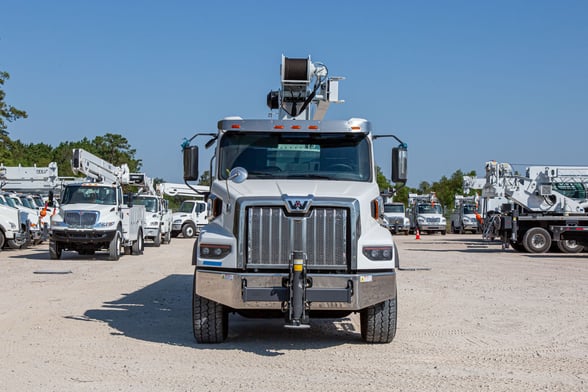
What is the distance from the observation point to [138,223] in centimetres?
2577

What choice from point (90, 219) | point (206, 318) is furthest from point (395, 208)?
point (206, 318)

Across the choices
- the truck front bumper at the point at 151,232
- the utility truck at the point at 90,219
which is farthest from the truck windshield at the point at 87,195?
the truck front bumper at the point at 151,232

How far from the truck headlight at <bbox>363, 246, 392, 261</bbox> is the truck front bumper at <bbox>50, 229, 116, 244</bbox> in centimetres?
1492

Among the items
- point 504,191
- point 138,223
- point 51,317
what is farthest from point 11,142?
point 51,317

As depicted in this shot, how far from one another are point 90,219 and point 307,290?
587 inches

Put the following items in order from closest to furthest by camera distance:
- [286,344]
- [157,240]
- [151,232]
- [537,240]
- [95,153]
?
[286,344]
[537,240]
[151,232]
[157,240]
[95,153]

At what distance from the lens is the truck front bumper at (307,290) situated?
8.18 meters

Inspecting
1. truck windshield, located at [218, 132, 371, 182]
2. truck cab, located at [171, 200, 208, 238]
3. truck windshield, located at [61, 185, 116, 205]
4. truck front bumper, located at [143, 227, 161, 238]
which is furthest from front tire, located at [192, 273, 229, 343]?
truck cab, located at [171, 200, 208, 238]

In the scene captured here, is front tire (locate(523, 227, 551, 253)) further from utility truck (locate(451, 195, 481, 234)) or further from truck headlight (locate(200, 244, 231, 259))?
utility truck (locate(451, 195, 481, 234))

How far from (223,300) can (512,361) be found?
9.98 ft

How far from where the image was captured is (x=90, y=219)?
21.9 metres

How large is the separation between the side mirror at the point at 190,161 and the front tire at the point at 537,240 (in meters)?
20.2

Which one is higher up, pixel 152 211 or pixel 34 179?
pixel 34 179

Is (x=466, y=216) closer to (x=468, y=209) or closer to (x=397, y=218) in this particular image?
(x=468, y=209)
